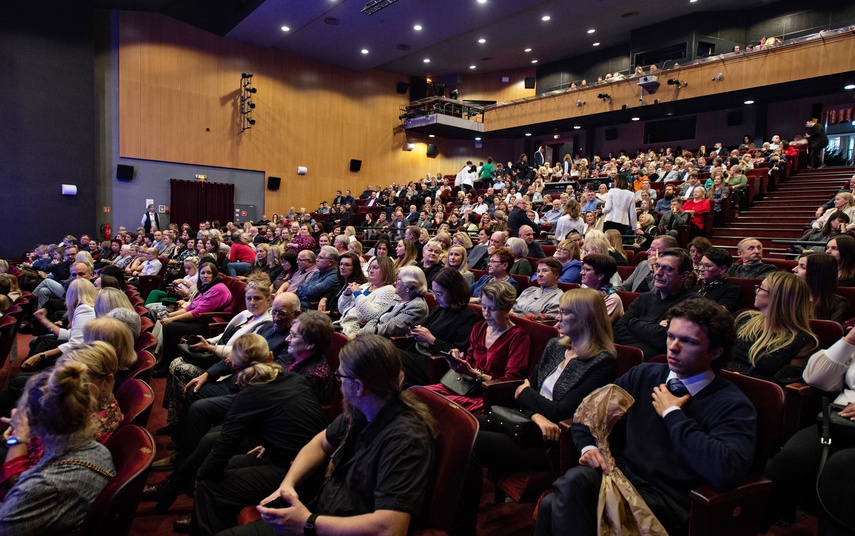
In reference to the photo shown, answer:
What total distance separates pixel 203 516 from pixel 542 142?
1659 cm

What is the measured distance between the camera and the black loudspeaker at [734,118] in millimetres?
12242

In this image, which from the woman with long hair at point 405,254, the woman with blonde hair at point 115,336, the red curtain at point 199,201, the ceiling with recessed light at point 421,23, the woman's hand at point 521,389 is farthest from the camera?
the red curtain at point 199,201

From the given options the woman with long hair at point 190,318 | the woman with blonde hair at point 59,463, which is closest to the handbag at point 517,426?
the woman with blonde hair at point 59,463

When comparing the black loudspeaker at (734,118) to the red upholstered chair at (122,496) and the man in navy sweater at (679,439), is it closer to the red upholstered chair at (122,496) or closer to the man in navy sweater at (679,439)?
the man in navy sweater at (679,439)

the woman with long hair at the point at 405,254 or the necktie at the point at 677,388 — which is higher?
the woman with long hair at the point at 405,254

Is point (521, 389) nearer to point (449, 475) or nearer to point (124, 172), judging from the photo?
point (449, 475)

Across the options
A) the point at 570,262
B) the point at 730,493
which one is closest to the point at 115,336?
the point at 730,493

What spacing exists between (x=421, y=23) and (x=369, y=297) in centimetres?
1019

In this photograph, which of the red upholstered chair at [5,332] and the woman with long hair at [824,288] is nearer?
the woman with long hair at [824,288]

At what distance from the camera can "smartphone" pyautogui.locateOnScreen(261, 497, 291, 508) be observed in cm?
131

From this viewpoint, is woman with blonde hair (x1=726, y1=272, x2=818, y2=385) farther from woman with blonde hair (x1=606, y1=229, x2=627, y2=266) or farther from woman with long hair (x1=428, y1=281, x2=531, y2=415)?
woman with blonde hair (x1=606, y1=229, x2=627, y2=266)

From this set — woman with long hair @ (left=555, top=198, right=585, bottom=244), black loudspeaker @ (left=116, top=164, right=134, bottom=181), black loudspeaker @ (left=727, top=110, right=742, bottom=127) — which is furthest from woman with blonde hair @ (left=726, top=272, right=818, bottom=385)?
black loudspeaker @ (left=727, top=110, right=742, bottom=127)

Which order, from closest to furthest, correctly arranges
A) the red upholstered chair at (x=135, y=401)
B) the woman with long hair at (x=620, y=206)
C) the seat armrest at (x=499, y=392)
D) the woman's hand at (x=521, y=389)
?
the red upholstered chair at (x=135, y=401)
the woman's hand at (x=521, y=389)
the seat armrest at (x=499, y=392)
the woman with long hair at (x=620, y=206)

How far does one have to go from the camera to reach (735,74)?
1009cm
